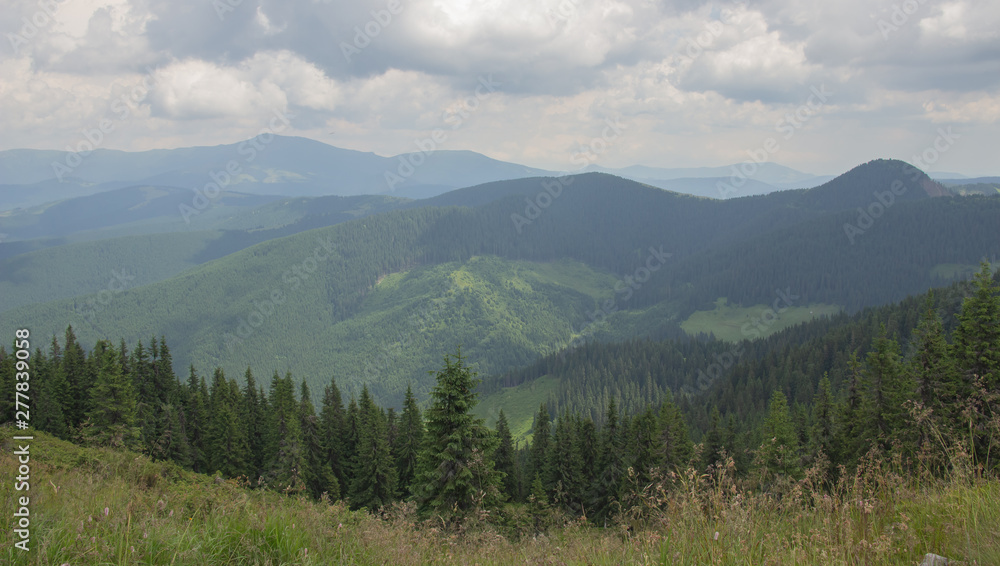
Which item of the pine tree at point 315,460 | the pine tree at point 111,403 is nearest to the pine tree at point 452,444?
the pine tree at point 315,460

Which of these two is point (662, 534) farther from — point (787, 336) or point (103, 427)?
point (787, 336)

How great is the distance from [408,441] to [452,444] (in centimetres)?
2150

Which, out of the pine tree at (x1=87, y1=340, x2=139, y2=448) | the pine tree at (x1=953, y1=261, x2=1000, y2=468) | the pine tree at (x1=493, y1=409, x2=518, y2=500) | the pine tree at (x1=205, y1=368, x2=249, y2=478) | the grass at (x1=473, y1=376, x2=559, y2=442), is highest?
the pine tree at (x1=953, y1=261, x2=1000, y2=468)

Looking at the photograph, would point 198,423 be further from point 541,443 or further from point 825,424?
point 825,424

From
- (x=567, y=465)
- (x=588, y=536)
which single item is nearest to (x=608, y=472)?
(x=567, y=465)

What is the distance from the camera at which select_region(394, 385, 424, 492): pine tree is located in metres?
38.1

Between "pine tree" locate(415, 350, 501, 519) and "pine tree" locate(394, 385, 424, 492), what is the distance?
18.7 m

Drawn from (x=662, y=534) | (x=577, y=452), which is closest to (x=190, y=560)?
(x=662, y=534)

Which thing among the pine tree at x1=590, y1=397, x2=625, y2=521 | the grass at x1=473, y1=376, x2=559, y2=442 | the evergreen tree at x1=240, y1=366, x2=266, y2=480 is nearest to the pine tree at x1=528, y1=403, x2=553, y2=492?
the pine tree at x1=590, y1=397, x2=625, y2=521

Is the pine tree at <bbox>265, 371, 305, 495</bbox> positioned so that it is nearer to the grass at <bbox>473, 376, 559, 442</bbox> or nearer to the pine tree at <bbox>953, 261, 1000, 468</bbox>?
the pine tree at <bbox>953, 261, 1000, 468</bbox>

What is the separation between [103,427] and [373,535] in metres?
36.8

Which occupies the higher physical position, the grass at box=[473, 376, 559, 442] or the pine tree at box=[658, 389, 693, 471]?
the pine tree at box=[658, 389, 693, 471]

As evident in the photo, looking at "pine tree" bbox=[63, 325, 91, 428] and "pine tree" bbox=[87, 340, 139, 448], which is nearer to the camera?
"pine tree" bbox=[87, 340, 139, 448]

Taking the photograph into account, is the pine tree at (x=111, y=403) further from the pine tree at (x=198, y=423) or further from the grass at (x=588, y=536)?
the grass at (x=588, y=536)
